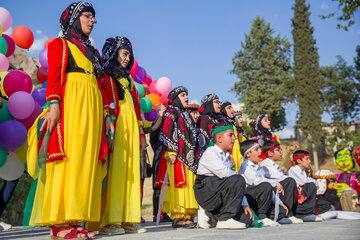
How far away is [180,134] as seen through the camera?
4973mm

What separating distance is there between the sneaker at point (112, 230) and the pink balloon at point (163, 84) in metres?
4.56

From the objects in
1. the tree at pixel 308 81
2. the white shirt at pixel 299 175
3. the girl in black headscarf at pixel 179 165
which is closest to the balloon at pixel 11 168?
the girl in black headscarf at pixel 179 165

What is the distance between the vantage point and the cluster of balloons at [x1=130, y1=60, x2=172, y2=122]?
24.0 feet

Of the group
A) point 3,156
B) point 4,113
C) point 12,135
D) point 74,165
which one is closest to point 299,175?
point 74,165

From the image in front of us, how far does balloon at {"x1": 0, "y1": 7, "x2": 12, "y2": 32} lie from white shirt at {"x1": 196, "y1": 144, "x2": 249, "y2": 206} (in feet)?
14.3

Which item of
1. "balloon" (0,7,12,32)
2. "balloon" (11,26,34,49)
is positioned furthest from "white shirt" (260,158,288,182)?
"balloon" (0,7,12,32)

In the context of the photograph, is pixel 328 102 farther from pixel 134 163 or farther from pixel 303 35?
pixel 134 163

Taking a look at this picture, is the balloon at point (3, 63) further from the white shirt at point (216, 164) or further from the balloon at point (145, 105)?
the white shirt at point (216, 164)

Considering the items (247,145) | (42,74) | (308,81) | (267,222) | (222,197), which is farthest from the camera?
(308,81)

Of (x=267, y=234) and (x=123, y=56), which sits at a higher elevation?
(x=123, y=56)

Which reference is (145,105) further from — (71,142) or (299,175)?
(71,142)

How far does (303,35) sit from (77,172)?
100ft

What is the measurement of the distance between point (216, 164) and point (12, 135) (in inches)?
104

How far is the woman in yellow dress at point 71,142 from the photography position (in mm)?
3035
